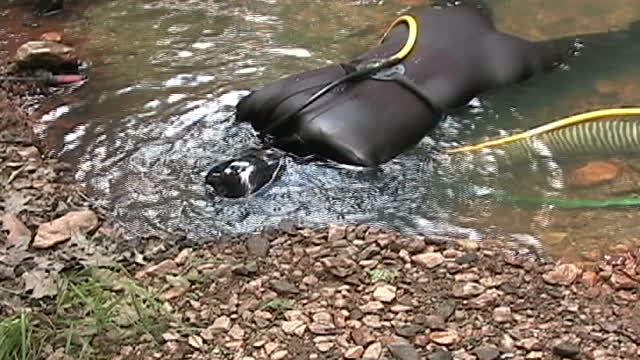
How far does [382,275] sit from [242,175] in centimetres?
76

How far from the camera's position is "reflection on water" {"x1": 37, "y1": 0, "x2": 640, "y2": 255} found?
10.9 feet

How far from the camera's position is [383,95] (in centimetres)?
362

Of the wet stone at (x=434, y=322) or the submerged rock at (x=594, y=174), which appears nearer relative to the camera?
the wet stone at (x=434, y=322)

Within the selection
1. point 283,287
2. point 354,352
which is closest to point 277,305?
point 283,287

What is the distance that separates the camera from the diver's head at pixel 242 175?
11.1 ft

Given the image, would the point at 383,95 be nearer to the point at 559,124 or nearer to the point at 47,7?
the point at 559,124

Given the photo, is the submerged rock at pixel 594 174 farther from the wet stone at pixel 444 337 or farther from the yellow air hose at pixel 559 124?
the wet stone at pixel 444 337

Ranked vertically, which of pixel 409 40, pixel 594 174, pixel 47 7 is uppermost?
pixel 409 40

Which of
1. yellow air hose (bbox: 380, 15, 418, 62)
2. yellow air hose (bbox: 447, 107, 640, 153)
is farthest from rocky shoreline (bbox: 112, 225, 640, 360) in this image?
yellow air hose (bbox: 380, 15, 418, 62)

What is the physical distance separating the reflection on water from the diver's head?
0.04 metres

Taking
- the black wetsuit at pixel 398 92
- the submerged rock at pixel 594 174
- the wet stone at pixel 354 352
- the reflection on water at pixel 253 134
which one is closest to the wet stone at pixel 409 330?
the wet stone at pixel 354 352

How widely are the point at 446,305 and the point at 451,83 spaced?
1.33 m

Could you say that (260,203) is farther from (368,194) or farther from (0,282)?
(0,282)

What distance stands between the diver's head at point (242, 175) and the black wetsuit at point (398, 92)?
0.52 feet
